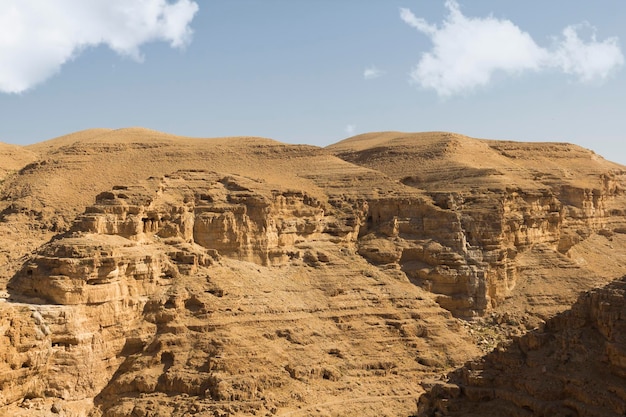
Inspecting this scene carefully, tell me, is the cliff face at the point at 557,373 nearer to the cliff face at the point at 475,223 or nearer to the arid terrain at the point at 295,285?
the arid terrain at the point at 295,285

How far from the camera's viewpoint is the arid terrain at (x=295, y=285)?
31969 mm

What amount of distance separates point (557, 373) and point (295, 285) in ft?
68.6

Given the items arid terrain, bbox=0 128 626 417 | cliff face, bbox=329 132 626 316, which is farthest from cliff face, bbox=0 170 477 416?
cliff face, bbox=329 132 626 316

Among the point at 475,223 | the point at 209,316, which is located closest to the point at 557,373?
the point at 209,316

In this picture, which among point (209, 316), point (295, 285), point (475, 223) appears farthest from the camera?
point (475, 223)

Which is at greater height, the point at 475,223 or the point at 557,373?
the point at 475,223

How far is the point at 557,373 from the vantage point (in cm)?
2852

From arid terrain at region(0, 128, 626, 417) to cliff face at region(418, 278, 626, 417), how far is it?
0.23ft

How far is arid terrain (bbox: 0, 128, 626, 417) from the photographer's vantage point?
32.0 metres

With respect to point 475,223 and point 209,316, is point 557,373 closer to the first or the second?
point 209,316

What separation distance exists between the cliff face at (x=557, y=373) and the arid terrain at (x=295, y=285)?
0.23 ft

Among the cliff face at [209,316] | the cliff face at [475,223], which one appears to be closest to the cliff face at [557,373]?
the cliff face at [209,316]

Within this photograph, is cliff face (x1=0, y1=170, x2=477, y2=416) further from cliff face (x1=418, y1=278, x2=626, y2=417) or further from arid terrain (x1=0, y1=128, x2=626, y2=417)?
cliff face (x1=418, y1=278, x2=626, y2=417)

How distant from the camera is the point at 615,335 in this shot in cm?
2752
